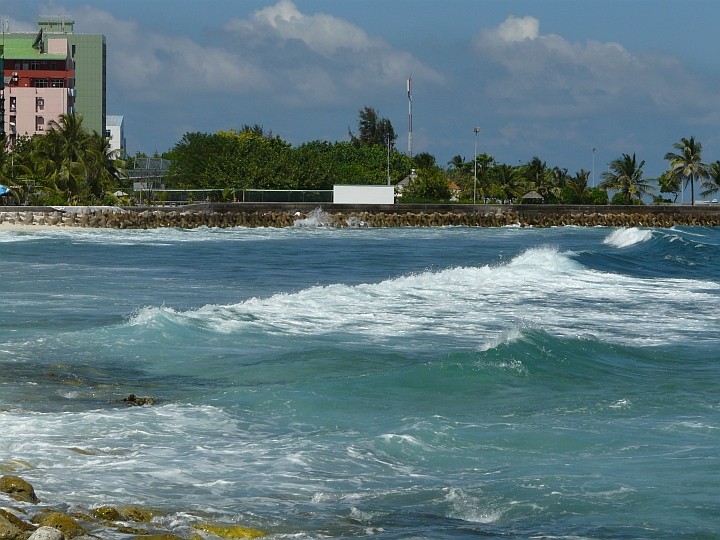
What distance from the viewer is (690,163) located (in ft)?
348

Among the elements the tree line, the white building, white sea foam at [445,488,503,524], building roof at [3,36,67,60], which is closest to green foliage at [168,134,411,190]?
the tree line

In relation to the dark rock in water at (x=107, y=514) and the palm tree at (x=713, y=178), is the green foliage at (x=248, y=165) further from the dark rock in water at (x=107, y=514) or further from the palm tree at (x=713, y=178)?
the dark rock in water at (x=107, y=514)

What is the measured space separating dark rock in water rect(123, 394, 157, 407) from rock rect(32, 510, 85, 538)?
4.79 m

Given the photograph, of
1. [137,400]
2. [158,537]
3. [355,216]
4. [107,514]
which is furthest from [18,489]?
[355,216]

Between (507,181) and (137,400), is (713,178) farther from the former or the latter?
(137,400)

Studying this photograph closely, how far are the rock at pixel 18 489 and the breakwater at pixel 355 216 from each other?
53.8 m

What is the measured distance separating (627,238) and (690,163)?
172 ft

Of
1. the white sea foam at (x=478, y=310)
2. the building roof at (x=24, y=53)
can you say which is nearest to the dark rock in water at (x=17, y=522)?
the white sea foam at (x=478, y=310)

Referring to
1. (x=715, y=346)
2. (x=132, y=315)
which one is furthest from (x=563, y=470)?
(x=132, y=315)

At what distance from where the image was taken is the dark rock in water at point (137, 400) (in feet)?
42.6

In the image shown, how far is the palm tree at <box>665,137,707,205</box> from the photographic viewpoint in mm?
106188

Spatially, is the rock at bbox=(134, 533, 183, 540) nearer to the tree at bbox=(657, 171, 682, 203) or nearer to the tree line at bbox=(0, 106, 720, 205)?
the tree line at bbox=(0, 106, 720, 205)

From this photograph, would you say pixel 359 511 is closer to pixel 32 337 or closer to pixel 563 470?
pixel 563 470

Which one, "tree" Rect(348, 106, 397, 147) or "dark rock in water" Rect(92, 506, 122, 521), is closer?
"dark rock in water" Rect(92, 506, 122, 521)
